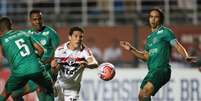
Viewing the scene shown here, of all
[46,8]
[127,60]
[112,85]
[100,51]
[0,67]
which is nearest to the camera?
[112,85]

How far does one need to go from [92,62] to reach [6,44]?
1.43m

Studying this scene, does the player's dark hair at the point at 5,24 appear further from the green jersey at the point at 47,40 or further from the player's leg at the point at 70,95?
the player's leg at the point at 70,95

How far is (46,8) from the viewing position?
75.2ft

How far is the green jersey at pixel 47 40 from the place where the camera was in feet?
44.8

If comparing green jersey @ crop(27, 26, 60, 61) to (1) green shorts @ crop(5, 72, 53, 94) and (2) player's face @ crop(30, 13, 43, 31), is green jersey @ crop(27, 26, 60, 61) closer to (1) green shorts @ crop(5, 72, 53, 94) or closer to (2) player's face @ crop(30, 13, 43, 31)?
(2) player's face @ crop(30, 13, 43, 31)

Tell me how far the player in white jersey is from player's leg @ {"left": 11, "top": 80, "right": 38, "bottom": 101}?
0.92 m

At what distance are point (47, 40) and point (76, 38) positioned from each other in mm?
1247

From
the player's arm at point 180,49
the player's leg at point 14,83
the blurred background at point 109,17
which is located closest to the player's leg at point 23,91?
the player's leg at point 14,83

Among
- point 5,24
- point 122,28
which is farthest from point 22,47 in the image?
point 122,28

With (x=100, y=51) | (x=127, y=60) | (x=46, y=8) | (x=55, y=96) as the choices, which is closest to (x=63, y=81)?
(x=55, y=96)

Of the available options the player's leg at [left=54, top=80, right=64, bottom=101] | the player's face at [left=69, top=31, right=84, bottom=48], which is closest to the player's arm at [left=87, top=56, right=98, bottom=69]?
the player's face at [left=69, top=31, right=84, bottom=48]

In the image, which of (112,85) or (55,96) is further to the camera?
(112,85)

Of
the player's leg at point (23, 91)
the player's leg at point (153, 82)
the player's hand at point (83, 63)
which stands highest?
the player's hand at point (83, 63)

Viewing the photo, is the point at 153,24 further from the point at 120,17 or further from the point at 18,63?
the point at 120,17
